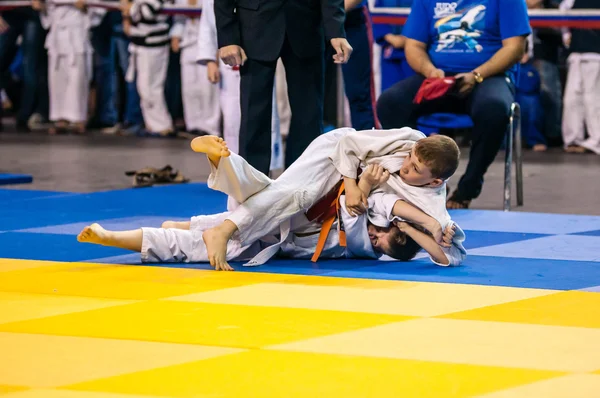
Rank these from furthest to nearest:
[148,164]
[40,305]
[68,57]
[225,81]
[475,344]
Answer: [68,57] < [148,164] < [225,81] < [40,305] < [475,344]

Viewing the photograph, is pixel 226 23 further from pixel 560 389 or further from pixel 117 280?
pixel 560 389

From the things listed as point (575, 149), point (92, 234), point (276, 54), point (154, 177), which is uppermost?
point (276, 54)

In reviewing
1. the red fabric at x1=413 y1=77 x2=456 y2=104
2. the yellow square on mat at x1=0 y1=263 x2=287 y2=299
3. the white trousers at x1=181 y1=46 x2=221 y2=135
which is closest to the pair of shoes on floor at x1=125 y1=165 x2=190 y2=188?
the red fabric at x1=413 y1=77 x2=456 y2=104

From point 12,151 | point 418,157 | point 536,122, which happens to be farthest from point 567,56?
point 418,157

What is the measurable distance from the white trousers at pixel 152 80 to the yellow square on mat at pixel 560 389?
32.4 feet

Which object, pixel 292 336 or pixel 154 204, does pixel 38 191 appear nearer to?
pixel 154 204

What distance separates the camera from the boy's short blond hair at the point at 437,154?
4.98 metres

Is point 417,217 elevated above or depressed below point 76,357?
above

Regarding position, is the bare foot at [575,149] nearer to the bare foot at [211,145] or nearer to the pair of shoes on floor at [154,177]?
the pair of shoes on floor at [154,177]

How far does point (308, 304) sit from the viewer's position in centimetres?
436

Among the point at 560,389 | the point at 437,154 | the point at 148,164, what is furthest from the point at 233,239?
the point at 148,164

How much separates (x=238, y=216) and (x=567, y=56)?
679cm

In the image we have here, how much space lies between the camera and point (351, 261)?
538cm

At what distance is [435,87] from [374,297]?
303 cm
